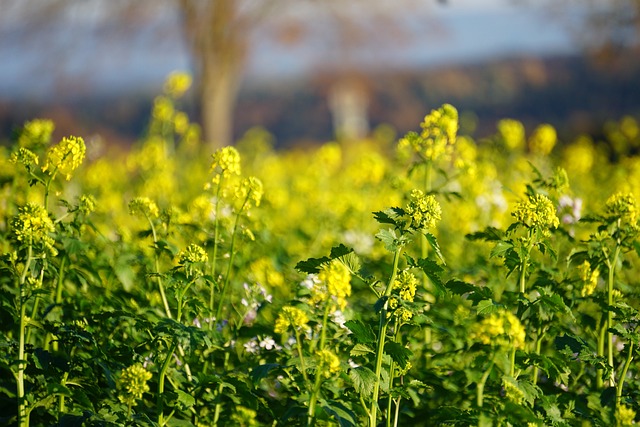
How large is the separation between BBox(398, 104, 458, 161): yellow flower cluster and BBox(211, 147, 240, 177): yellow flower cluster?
80cm


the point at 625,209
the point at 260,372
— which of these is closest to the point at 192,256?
the point at 260,372

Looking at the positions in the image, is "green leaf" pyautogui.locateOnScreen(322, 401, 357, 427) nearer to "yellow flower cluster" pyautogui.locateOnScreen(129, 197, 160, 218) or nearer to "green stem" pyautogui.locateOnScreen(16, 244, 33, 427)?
"green stem" pyautogui.locateOnScreen(16, 244, 33, 427)

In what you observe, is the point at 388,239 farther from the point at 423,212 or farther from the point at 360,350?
the point at 360,350

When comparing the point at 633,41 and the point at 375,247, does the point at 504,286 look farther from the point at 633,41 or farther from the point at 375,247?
the point at 633,41

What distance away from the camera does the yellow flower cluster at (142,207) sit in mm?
2834

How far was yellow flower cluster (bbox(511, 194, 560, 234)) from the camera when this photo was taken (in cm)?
245

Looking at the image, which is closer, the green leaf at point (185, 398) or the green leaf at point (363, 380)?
the green leaf at point (363, 380)

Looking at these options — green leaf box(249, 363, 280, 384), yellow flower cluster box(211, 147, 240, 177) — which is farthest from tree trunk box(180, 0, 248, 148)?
green leaf box(249, 363, 280, 384)

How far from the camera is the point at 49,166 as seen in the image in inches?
107

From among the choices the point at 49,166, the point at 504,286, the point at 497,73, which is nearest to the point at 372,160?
the point at 504,286

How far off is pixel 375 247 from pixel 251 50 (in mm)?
9979

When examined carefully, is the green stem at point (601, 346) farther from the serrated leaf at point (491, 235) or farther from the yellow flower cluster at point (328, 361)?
the yellow flower cluster at point (328, 361)

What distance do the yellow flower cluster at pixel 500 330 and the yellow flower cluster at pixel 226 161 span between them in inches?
47.6

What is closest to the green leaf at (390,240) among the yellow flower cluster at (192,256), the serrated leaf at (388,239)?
the serrated leaf at (388,239)
